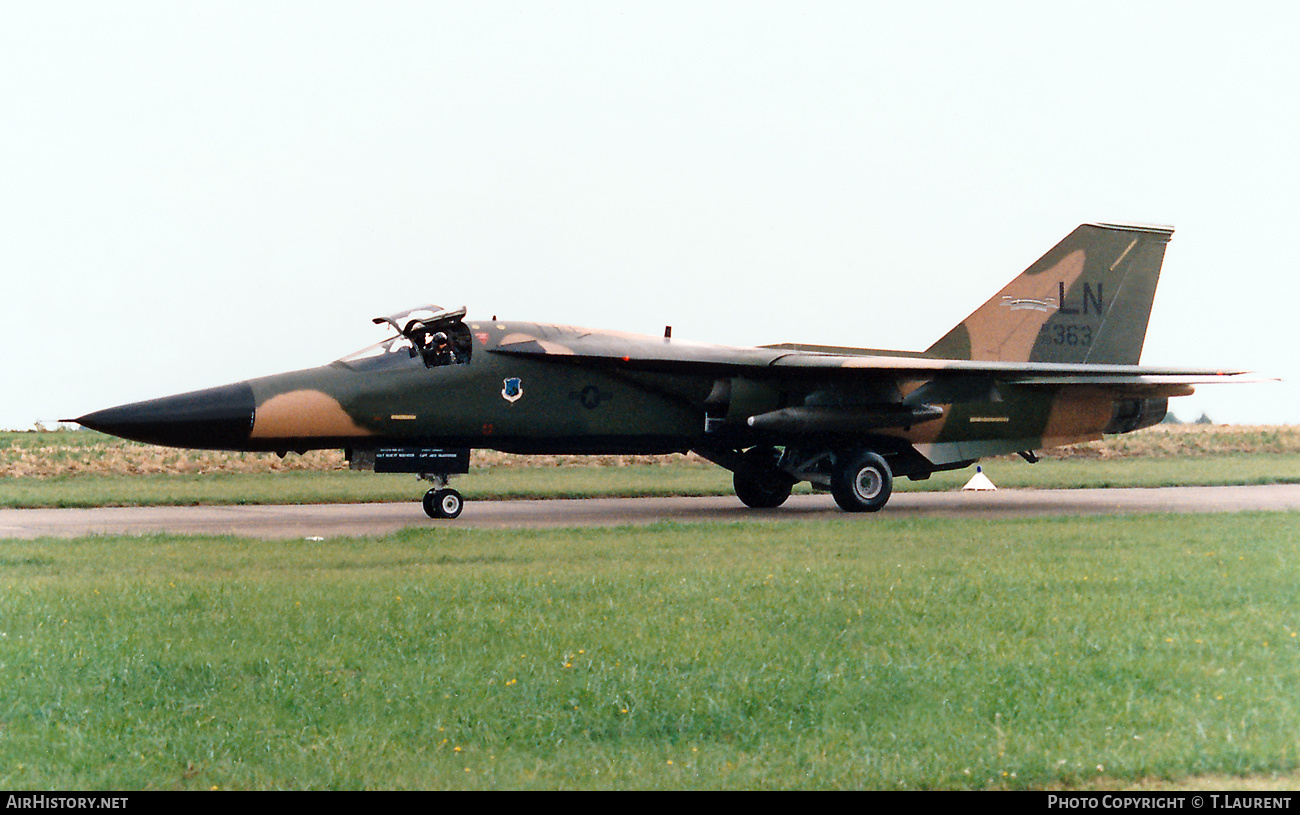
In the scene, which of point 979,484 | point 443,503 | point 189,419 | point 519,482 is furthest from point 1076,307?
point 189,419

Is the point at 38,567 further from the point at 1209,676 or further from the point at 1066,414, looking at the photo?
the point at 1066,414

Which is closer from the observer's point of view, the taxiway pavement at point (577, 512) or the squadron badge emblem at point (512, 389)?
the taxiway pavement at point (577, 512)

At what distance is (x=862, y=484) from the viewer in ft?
56.3

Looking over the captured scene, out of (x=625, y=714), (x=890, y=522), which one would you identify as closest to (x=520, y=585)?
(x=625, y=714)

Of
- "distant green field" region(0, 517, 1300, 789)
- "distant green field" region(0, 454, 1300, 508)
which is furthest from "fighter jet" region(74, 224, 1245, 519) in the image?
"distant green field" region(0, 517, 1300, 789)

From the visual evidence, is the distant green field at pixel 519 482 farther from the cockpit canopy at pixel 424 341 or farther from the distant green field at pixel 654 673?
the distant green field at pixel 654 673

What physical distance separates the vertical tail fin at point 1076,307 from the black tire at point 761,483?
3.46 meters

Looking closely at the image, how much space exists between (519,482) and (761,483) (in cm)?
617

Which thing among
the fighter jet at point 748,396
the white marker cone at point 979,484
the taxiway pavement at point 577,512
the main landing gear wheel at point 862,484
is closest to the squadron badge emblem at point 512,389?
the fighter jet at point 748,396

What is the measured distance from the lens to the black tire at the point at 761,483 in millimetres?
18516

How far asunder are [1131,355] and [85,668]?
60.9ft

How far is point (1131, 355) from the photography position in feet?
67.6

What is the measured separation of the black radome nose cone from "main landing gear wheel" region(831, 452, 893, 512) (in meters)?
8.23

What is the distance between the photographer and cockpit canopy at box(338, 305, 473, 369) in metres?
15.5
